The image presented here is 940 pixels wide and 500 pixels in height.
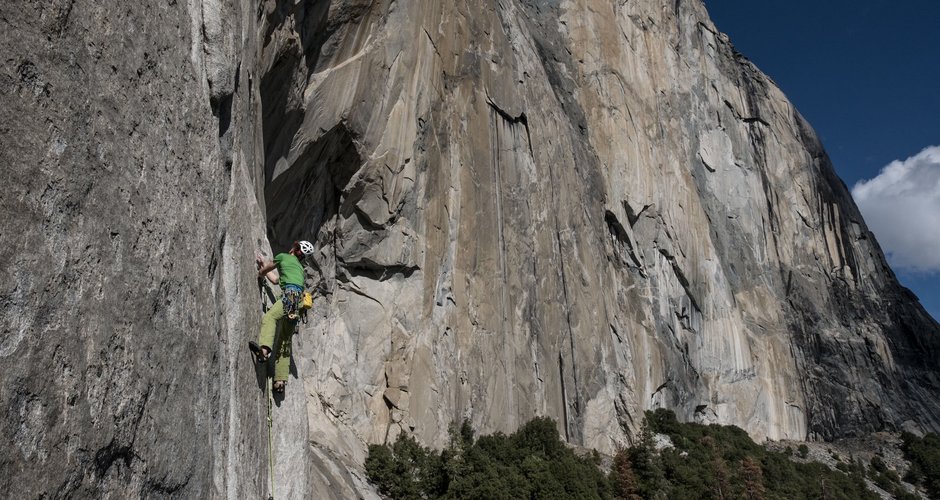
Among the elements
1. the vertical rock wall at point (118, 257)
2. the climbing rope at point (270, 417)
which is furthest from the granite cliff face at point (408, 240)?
the climbing rope at point (270, 417)

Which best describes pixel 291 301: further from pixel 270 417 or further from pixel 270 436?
pixel 270 436

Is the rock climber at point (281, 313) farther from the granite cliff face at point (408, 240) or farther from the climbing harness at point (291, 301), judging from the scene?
the granite cliff face at point (408, 240)

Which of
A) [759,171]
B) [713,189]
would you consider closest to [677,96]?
[713,189]

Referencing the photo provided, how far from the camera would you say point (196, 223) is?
5832 mm

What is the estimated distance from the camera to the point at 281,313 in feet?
25.5

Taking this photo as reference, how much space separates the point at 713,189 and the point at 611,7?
1529cm

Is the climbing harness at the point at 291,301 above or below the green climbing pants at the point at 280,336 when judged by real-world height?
above

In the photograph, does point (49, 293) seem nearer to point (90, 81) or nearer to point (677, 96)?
point (90, 81)

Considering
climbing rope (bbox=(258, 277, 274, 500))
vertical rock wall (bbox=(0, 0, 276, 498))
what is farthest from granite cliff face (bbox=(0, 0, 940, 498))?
climbing rope (bbox=(258, 277, 274, 500))

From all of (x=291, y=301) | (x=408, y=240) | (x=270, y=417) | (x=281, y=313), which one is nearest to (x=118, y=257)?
(x=281, y=313)

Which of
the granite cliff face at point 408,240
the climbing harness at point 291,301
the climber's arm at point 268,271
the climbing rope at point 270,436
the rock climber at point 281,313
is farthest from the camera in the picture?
the climber's arm at point 268,271

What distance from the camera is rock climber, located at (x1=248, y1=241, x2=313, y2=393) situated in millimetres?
7539

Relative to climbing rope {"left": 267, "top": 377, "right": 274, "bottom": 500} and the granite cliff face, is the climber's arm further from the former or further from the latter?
climbing rope {"left": 267, "top": 377, "right": 274, "bottom": 500}

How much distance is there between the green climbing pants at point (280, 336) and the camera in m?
7.57
